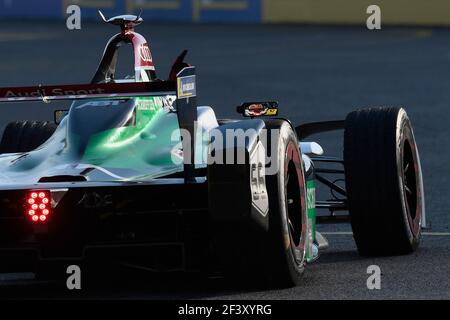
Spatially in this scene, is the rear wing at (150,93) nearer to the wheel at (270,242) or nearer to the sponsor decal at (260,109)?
the wheel at (270,242)

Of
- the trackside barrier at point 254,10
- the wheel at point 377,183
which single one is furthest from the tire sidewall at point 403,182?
the trackside barrier at point 254,10

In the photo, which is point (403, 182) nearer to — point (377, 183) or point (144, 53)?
point (377, 183)

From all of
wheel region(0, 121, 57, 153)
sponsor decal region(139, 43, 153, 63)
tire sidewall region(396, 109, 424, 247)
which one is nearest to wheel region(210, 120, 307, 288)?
tire sidewall region(396, 109, 424, 247)

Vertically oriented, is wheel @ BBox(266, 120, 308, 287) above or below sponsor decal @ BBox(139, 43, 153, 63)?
below

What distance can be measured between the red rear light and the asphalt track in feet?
1.44

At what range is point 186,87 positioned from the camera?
7.41m

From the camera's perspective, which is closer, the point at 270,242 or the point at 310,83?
the point at 270,242

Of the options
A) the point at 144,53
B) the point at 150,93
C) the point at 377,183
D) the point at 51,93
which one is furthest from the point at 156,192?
the point at 144,53

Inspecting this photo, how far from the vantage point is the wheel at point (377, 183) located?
851 cm

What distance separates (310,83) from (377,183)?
1337 centimetres

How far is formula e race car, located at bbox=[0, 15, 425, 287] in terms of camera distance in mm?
7176

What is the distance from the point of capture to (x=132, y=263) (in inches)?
297

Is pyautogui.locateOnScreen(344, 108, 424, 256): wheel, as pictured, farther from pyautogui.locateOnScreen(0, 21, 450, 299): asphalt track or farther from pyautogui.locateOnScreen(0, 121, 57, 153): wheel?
pyautogui.locateOnScreen(0, 121, 57, 153): wheel

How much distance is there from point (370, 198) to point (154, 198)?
5.24 ft
